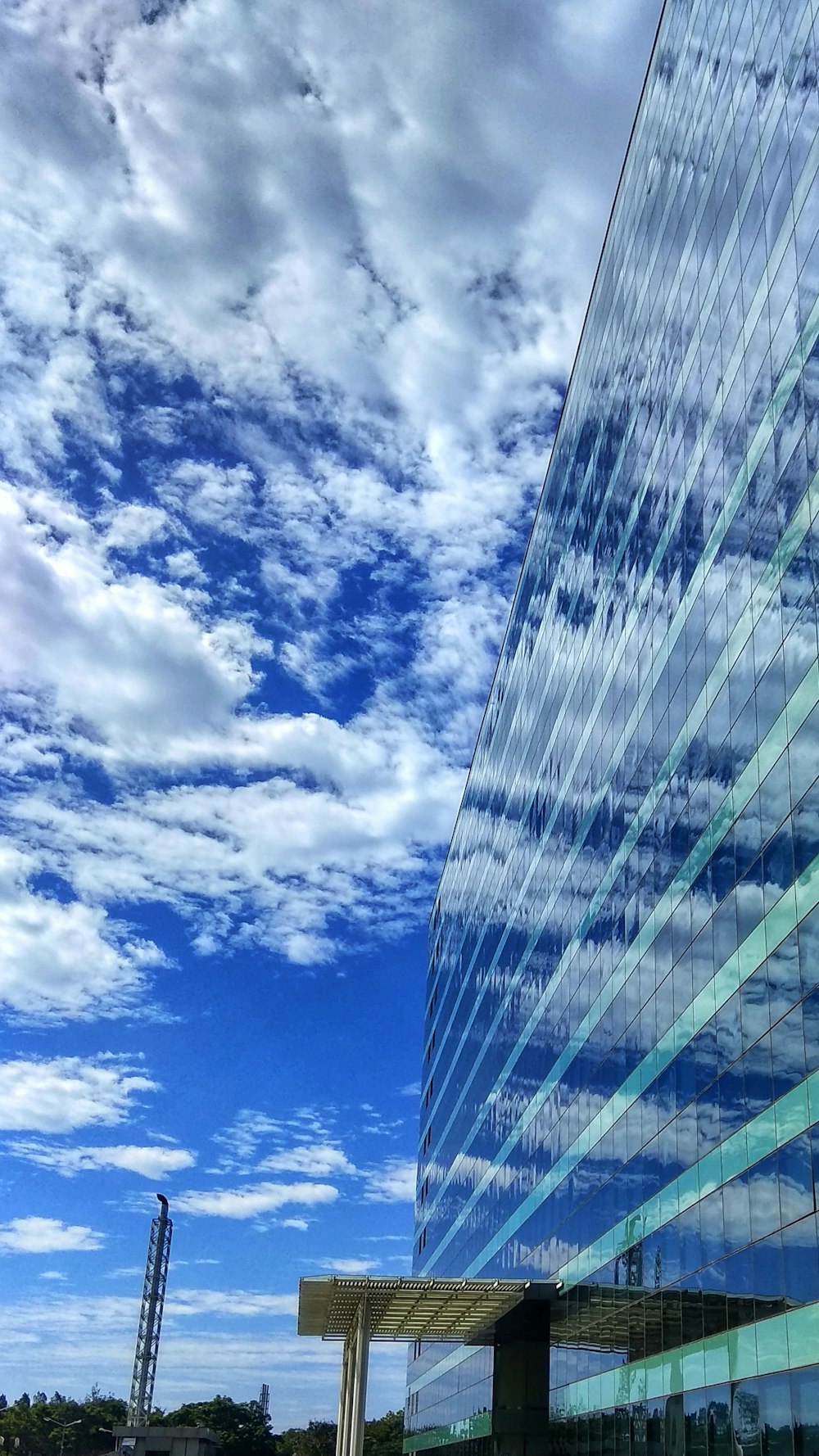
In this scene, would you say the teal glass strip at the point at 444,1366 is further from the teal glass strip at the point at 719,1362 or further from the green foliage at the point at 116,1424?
the green foliage at the point at 116,1424

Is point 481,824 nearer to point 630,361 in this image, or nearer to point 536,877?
point 536,877

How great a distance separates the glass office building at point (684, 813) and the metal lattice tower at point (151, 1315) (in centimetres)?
6315

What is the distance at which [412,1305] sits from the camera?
164ft

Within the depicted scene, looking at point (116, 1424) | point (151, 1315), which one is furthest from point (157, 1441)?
point (116, 1424)

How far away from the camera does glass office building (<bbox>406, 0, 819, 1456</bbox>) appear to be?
23938mm

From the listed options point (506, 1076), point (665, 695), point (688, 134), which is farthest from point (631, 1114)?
point (688, 134)

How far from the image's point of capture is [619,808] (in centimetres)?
3903

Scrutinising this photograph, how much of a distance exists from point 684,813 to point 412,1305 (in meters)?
28.2

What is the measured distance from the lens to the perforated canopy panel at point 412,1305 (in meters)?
45.3

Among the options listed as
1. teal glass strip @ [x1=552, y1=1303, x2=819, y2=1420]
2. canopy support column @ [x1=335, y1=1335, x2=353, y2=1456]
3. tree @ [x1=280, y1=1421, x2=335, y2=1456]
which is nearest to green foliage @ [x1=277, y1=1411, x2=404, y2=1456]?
tree @ [x1=280, y1=1421, x2=335, y2=1456]

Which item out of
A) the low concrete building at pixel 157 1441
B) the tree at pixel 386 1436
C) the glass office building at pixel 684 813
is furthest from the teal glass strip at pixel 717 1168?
the tree at pixel 386 1436

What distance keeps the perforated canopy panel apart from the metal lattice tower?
2351 inches

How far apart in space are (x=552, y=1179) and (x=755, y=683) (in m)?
25.3

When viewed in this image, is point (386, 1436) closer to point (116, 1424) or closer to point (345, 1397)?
point (116, 1424)
